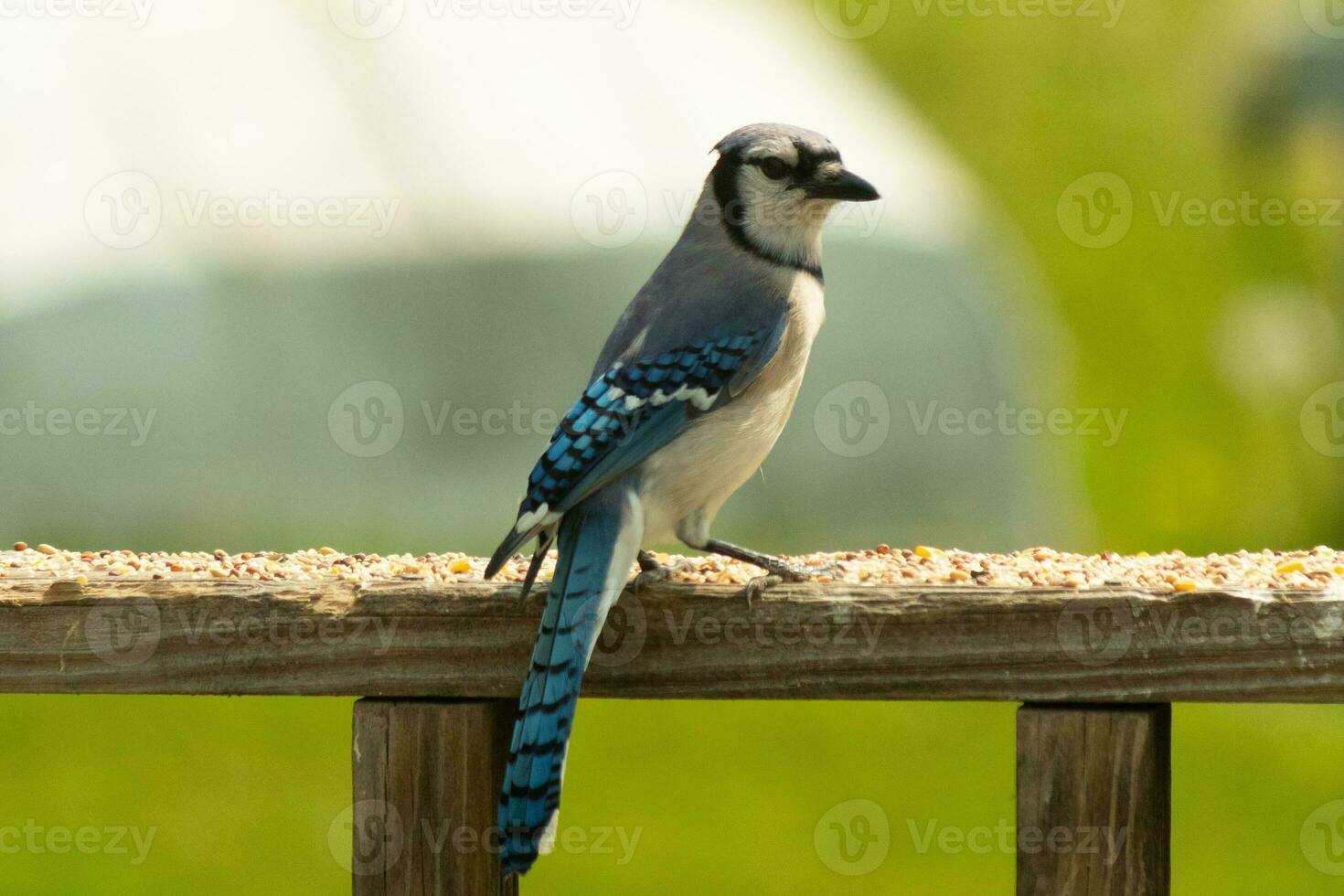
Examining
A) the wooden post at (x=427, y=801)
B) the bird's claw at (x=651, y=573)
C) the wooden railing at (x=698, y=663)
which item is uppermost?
the bird's claw at (x=651, y=573)

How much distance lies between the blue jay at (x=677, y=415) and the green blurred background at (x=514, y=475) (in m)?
3.19

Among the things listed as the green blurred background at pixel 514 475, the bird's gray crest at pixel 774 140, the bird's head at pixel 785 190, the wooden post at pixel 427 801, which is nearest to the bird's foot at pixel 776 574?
the wooden post at pixel 427 801

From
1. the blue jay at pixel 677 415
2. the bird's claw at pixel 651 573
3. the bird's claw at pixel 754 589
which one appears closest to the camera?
the blue jay at pixel 677 415

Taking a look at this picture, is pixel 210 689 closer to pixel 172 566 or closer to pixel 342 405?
pixel 172 566

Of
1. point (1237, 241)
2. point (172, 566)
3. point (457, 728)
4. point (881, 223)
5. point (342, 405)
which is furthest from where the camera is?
point (1237, 241)

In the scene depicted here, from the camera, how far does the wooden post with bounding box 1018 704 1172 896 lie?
95.1 inches

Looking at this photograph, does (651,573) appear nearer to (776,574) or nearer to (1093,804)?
(776,574)

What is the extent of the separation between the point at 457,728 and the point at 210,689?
410 millimetres

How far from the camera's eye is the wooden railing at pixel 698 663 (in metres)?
2.42

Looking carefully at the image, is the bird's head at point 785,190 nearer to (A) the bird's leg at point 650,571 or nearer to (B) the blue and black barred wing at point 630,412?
(B) the blue and black barred wing at point 630,412

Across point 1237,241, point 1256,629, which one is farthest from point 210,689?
point 1237,241

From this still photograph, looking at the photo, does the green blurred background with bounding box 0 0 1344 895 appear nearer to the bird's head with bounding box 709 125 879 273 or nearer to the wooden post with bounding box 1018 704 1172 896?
the bird's head with bounding box 709 125 879 273

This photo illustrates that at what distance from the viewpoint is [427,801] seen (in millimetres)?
2633

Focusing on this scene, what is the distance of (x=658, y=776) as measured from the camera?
7.02 meters
